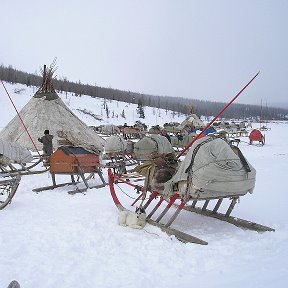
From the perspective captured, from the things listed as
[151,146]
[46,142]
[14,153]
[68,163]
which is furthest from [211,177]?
[46,142]

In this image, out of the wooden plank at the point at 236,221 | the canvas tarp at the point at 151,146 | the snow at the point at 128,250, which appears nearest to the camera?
the snow at the point at 128,250

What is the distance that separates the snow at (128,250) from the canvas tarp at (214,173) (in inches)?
25.1

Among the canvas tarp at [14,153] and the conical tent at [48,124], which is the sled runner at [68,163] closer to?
the canvas tarp at [14,153]

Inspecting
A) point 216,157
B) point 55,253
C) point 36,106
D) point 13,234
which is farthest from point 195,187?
point 36,106

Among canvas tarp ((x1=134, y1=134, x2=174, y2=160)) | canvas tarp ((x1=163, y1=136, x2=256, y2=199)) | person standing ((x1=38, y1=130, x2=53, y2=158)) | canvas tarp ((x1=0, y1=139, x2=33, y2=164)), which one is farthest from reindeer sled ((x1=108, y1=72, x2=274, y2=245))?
person standing ((x1=38, y1=130, x2=53, y2=158))

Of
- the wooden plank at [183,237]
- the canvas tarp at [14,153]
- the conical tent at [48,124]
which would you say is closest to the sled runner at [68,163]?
the canvas tarp at [14,153]

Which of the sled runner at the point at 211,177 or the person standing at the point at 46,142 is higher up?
the sled runner at the point at 211,177

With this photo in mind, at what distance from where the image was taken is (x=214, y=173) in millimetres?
4617

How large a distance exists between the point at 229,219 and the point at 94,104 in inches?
2576

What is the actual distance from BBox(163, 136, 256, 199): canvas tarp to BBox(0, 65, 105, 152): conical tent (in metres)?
10.9

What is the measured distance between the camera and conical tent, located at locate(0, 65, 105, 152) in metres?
15.7

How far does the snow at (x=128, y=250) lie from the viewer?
355cm

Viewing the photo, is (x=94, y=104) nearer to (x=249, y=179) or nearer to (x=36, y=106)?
(x=36, y=106)

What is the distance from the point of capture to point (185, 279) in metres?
3.58
